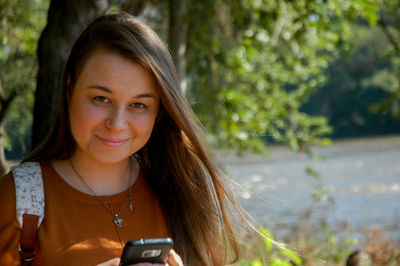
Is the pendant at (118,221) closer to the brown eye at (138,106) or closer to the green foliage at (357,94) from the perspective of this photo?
the brown eye at (138,106)

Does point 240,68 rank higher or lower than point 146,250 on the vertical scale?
higher

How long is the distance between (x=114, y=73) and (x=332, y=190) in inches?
203

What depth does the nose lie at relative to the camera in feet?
6.28

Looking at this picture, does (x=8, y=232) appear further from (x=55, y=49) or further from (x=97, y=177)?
(x=55, y=49)

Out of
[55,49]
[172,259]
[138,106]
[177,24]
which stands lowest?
[172,259]

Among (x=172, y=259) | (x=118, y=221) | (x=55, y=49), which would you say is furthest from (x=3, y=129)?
(x=172, y=259)

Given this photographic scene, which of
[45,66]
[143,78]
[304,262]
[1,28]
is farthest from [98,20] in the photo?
[304,262]

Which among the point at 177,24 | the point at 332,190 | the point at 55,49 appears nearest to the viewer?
the point at 55,49

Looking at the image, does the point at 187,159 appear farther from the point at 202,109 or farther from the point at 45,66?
the point at 202,109

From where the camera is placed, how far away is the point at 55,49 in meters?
3.04

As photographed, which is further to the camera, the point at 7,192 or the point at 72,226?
the point at 72,226

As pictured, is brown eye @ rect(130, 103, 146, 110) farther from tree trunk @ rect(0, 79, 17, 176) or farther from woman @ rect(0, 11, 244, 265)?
tree trunk @ rect(0, 79, 17, 176)

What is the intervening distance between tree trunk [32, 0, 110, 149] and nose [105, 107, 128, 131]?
120cm

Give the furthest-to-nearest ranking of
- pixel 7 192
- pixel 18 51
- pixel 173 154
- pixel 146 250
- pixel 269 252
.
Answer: pixel 18 51
pixel 269 252
pixel 173 154
pixel 7 192
pixel 146 250
